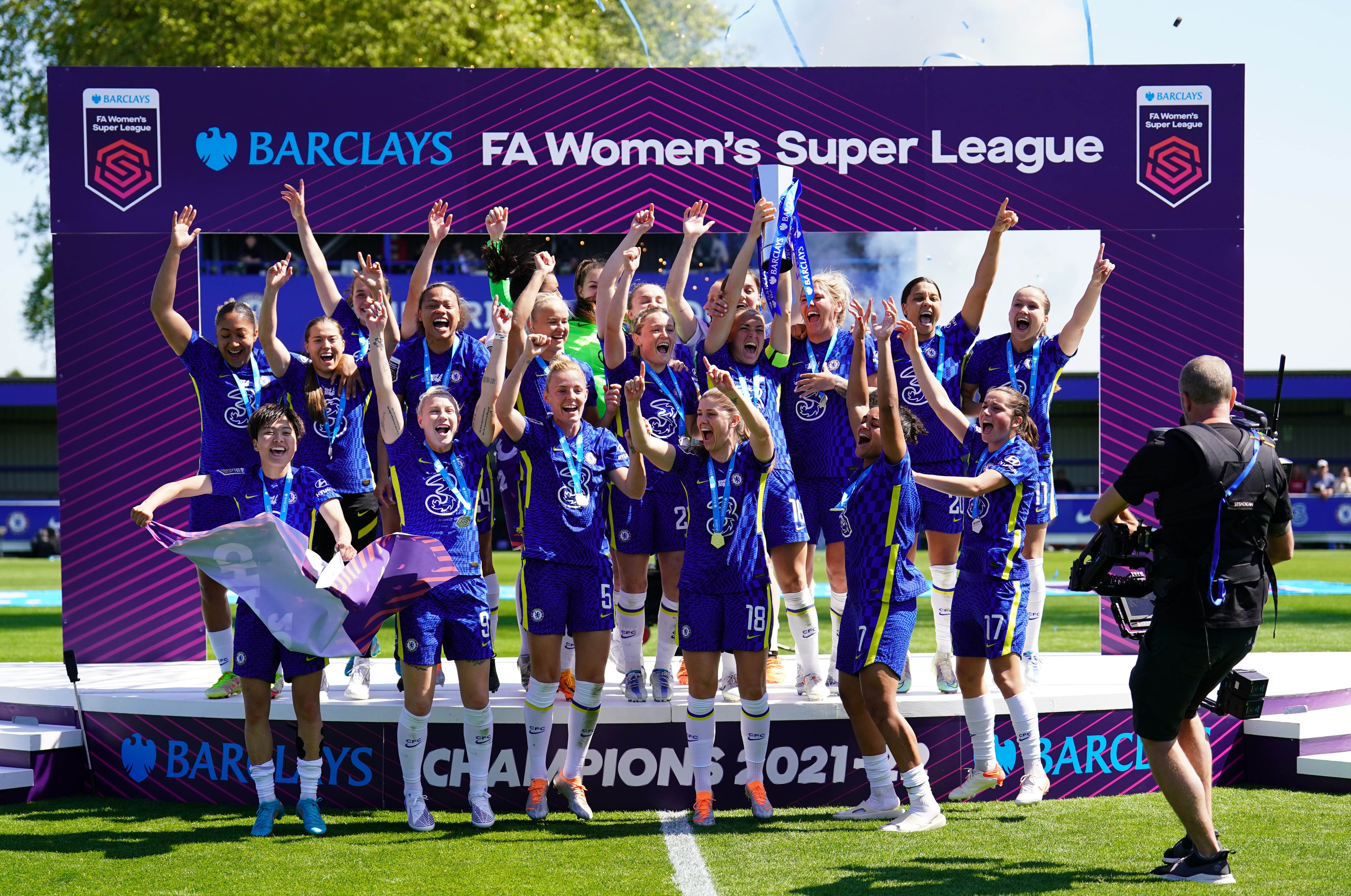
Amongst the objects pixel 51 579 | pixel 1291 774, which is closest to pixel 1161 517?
pixel 1291 774

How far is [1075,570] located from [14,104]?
23.7 metres

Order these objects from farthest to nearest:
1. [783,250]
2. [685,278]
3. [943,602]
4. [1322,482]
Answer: [1322,482]
[943,602]
[783,250]
[685,278]

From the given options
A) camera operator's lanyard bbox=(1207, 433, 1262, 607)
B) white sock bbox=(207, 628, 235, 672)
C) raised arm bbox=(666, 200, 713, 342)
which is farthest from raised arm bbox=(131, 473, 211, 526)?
camera operator's lanyard bbox=(1207, 433, 1262, 607)

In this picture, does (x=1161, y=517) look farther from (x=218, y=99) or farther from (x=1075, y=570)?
(x=218, y=99)

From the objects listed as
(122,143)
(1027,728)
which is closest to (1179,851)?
(1027,728)

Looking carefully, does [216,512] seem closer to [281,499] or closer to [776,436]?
[281,499]

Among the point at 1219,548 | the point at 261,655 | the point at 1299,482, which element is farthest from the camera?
the point at 1299,482

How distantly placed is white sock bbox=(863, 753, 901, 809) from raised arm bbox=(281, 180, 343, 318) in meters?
3.53

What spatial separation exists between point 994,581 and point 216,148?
18.1ft

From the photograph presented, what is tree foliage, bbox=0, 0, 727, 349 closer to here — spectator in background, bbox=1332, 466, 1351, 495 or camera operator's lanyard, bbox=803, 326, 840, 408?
camera operator's lanyard, bbox=803, 326, 840, 408

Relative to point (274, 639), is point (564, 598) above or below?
above

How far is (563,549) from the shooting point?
542 cm

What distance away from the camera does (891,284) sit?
36.1 feet

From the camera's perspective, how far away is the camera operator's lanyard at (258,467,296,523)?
18.4 feet
